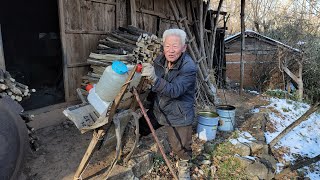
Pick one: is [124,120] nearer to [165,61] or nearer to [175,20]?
[165,61]

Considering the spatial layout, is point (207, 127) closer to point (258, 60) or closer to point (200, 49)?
point (200, 49)

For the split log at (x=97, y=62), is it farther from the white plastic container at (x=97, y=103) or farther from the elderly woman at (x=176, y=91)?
the white plastic container at (x=97, y=103)

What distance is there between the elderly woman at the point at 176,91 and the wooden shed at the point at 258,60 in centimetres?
1051

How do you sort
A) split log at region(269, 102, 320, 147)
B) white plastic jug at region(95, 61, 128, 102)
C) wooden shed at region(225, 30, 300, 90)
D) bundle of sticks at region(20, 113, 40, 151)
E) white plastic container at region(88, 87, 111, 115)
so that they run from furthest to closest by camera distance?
wooden shed at region(225, 30, 300, 90)
split log at region(269, 102, 320, 147)
bundle of sticks at region(20, 113, 40, 151)
white plastic container at region(88, 87, 111, 115)
white plastic jug at region(95, 61, 128, 102)

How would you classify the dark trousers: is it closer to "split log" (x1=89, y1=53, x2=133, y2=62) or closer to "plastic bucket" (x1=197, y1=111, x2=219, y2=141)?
"plastic bucket" (x1=197, y1=111, x2=219, y2=141)

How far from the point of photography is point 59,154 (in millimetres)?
3779

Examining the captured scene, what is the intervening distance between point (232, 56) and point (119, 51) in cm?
1042

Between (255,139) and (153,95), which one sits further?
(255,139)

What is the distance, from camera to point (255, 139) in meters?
5.89

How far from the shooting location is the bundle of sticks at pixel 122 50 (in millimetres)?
5006

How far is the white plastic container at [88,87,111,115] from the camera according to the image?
2.80 m

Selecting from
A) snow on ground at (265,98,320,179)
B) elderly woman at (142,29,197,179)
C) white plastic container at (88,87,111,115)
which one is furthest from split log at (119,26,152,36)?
snow on ground at (265,98,320,179)

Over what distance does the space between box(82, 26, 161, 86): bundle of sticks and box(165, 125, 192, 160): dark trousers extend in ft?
6.51

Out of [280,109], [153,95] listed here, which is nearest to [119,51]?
[153,95]
